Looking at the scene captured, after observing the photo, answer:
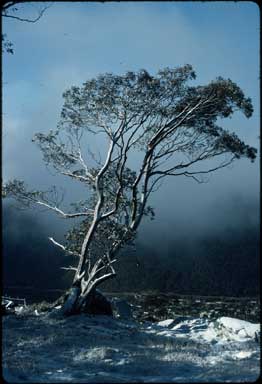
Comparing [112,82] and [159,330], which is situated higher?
[112,82]

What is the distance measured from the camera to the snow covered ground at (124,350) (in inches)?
308

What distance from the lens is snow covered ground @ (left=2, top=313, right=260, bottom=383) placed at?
7824 millimetres

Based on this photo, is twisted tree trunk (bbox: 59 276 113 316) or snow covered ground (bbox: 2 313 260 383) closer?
snow covered ground (bbox: 2 313 260 383)

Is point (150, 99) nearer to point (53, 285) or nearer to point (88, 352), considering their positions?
point (88, 352)

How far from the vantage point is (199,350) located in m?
10.2

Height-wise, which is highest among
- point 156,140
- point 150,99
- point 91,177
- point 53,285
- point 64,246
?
point 150,99

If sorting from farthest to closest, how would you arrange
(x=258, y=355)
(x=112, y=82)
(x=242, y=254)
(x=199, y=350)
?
(x=242, y=254) → (x=112, y=82) → (x=199, y=350) → (x=258, y=355)

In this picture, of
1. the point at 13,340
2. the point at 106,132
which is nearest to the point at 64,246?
the point at 106,132

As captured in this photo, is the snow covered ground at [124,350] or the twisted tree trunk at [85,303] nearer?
the snow covered ground at [124,350]

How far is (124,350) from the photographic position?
998 centimetres

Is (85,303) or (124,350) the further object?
(85,303)

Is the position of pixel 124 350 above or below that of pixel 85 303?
below

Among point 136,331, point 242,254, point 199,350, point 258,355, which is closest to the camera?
point 258,355

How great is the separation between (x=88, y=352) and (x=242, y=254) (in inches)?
1829
